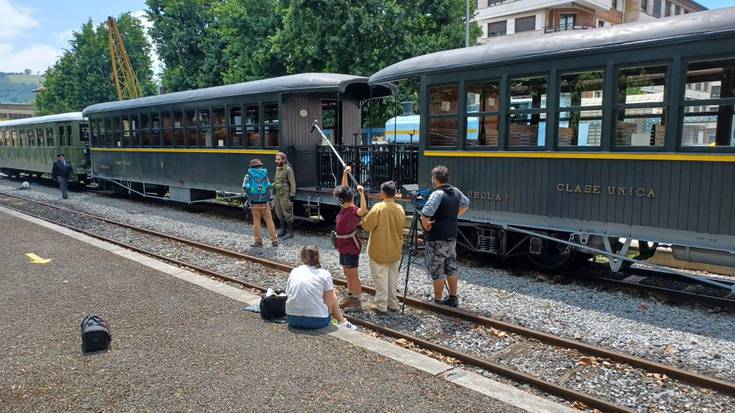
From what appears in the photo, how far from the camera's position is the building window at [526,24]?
40188 millimetres

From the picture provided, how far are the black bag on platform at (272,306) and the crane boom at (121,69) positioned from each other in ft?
143

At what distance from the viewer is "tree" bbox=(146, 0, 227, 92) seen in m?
32.7

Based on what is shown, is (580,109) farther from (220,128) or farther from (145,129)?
(145,129)

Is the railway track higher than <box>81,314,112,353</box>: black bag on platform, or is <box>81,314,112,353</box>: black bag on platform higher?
<box>81,314,112,353</box>: black bag on platform

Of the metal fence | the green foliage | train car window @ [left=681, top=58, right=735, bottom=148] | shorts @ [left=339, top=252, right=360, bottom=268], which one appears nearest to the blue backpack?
the metal fence

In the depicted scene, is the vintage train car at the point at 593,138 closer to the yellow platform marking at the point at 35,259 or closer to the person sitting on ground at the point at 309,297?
the person sitting on ground at the point at 309,297

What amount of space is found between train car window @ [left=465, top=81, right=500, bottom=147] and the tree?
1042 inches

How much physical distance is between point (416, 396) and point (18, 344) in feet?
12.9

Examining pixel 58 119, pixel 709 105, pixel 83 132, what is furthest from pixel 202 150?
pixel 58 119

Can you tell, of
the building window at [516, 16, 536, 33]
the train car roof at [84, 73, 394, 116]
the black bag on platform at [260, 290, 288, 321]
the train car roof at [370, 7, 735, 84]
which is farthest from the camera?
the building window at [516, 16, 536, 33]

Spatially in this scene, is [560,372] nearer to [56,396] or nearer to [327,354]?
[327,354]

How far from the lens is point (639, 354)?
529 centimetres

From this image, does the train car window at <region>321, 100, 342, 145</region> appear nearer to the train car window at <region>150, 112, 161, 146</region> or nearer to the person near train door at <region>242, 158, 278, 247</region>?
the person near train door at <region>242, 158, 278, 247</region>

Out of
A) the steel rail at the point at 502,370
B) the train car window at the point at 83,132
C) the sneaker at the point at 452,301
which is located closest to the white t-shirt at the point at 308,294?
the steel rail at the point at 502,370
